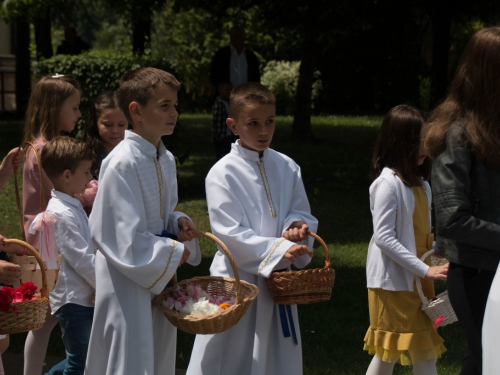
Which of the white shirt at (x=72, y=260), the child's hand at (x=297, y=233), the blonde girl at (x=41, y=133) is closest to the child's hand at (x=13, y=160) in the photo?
the blonde girl at (x=41, y=133)

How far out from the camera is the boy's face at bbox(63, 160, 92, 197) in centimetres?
493

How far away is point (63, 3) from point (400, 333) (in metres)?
6.95

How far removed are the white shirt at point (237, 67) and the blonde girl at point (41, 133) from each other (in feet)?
26.0

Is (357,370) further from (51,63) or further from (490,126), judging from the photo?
(51,63)

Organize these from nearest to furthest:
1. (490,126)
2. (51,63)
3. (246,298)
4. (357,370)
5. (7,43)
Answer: (490,126) → (246,298) → (357,370) → (51,63) → (7,43)

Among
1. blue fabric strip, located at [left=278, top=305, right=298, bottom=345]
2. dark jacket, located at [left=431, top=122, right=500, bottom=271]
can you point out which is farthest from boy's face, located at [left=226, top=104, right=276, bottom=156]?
dark jacket, located at [left=431, top=122, right=500, bottom=271]

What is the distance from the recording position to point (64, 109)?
5574 millimetres

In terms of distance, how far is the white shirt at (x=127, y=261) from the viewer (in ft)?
13.8

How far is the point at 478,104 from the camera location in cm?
386

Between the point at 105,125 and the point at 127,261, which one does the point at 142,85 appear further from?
the point at 105,125

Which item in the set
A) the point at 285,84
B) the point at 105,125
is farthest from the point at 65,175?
the point at 285,84

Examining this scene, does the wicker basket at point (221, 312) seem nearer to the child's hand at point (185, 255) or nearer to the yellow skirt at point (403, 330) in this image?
the child's hand at point (185, 255)

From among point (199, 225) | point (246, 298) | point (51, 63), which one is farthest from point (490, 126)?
point (51, 63)

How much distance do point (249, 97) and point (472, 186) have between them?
148cm
